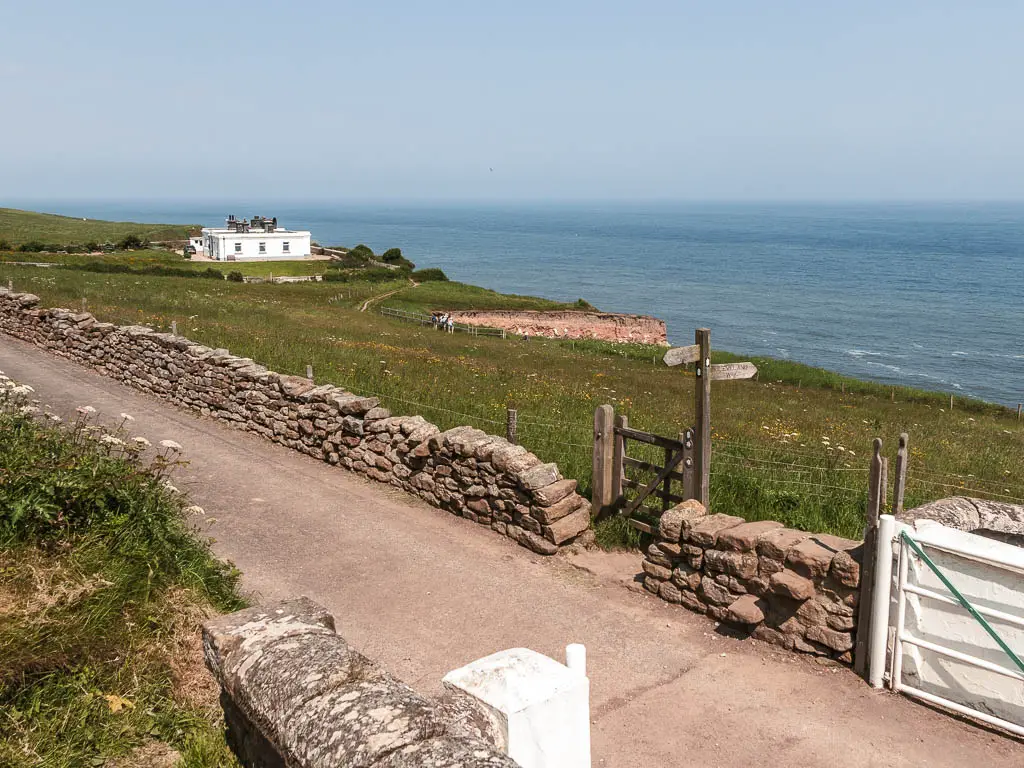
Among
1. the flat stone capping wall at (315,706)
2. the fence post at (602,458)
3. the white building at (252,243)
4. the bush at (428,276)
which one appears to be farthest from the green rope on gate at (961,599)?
the white building at (252,243)

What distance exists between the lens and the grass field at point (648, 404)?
1243 cm

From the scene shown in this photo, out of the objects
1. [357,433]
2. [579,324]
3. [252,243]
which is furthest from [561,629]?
[252,243]

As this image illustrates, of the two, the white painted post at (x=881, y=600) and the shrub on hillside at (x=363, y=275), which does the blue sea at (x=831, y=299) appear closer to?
the shrub on hillside at (x=363, y=275)

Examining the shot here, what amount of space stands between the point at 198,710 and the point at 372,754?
96.2 inches

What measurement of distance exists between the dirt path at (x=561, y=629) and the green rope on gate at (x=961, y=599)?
748 mm

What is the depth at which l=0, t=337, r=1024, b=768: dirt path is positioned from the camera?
22.7 feet

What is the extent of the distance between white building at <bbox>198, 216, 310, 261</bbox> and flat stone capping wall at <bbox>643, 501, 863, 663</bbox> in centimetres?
8962

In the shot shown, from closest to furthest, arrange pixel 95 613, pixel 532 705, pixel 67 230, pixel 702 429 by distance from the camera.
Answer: pixel 532 705, pixel 95 613, pixel 702 429, pixel 67 230

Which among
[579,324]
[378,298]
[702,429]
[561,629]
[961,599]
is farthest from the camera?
[579,324]

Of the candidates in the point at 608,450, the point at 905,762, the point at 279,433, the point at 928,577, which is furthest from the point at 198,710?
the point at 279,433

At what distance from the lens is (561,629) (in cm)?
885

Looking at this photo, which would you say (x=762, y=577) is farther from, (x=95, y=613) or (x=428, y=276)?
(x=428, y=276)

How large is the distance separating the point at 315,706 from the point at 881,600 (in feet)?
18.8

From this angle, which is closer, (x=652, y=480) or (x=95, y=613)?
(x=95, y=613)
